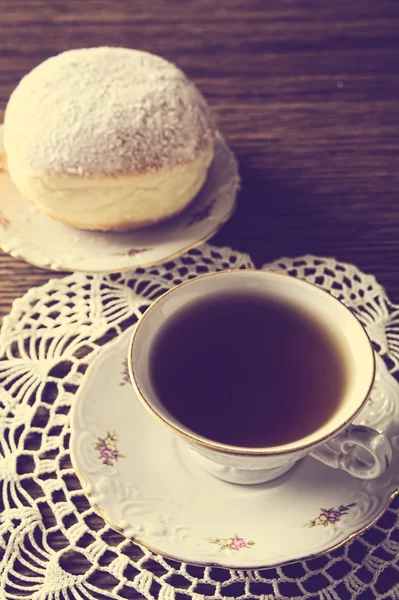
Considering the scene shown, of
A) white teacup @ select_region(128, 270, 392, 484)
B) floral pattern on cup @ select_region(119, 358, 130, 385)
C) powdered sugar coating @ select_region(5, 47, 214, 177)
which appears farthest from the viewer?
powdered sugar coating @ select_region(5, 47, 214, 177)

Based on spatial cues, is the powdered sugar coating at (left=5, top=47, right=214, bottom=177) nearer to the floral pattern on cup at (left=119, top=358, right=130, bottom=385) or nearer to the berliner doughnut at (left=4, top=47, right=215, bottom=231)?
the berliner doughnut at (left=4, top=47, right=215, bottom=231)

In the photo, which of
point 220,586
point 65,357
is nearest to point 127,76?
point 65,357

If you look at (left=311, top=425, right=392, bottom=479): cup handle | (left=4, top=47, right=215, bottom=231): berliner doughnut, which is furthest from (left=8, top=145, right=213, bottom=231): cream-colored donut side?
(left=311, top=425, right=392, bottom=479): cup handle

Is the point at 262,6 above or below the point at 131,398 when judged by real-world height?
above

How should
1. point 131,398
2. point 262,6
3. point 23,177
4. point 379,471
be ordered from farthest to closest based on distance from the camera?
point 262,6, point 23,177, point 131,398, point 379,471

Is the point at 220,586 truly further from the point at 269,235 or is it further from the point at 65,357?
the point at 269,235

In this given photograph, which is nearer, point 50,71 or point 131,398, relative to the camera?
point 131,398

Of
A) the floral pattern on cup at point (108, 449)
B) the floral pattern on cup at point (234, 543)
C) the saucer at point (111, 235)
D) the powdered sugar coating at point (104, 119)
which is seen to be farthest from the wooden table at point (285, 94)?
the floral pattern on cup at point (234, 543)
